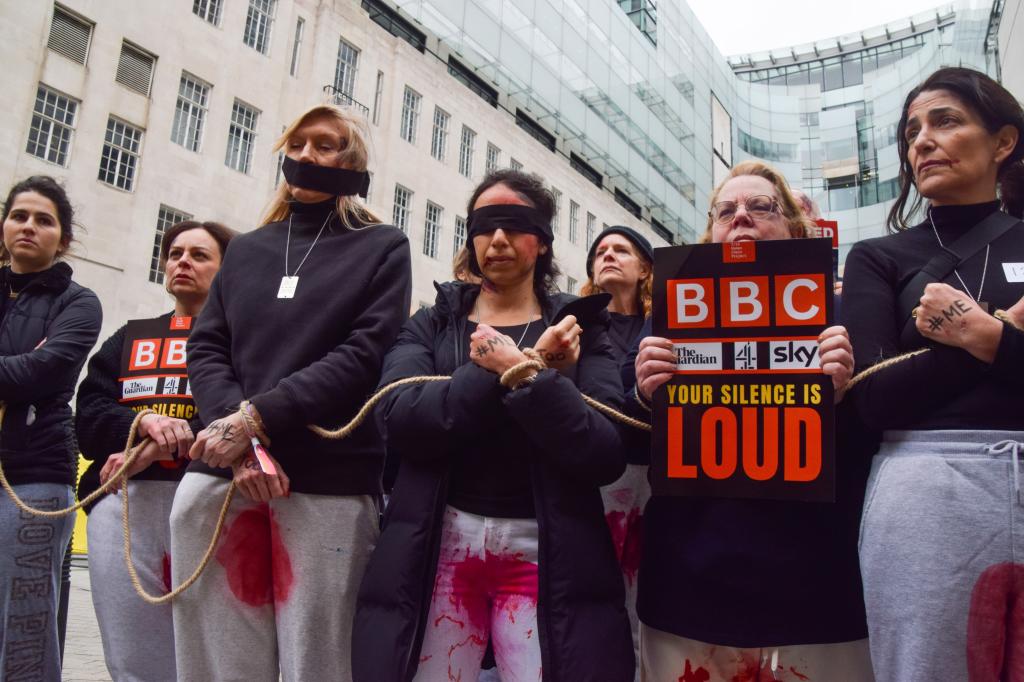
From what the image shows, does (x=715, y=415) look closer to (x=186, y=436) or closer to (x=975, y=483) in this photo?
(x=975, y=483)

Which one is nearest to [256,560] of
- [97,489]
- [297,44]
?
[97,489]

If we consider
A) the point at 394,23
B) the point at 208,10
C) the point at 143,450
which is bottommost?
the point at 143,450

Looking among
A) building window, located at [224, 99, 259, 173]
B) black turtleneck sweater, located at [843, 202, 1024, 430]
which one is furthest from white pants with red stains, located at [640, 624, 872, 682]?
building window, located at [224, 99, 259, 173]

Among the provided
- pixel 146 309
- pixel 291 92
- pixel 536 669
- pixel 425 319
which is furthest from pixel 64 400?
pixel 291 92

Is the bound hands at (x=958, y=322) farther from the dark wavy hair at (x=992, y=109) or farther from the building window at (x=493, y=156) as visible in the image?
the building window at (x=493, y=156)

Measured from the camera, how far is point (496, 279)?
2.60 m

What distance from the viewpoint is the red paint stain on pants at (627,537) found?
2820 mm

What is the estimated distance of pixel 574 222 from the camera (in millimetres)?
31469

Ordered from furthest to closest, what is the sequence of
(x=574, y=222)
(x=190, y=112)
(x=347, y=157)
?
(x=574, y=222) → (x=190, y=112) → (x=347, y=157)

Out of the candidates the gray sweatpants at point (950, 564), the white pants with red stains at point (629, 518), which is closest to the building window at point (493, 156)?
the white pants with red stains at point (629, 518)

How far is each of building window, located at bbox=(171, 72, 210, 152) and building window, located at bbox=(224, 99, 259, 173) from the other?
0.72 metres

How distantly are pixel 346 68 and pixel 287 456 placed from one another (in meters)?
21.5

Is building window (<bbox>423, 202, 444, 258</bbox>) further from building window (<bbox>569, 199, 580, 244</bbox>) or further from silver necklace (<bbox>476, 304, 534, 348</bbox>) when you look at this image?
silver necklace (<bbox>476, 304, 534, 348</bbox>)

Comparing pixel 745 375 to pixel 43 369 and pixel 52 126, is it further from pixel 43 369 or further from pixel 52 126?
pixel 52 126
